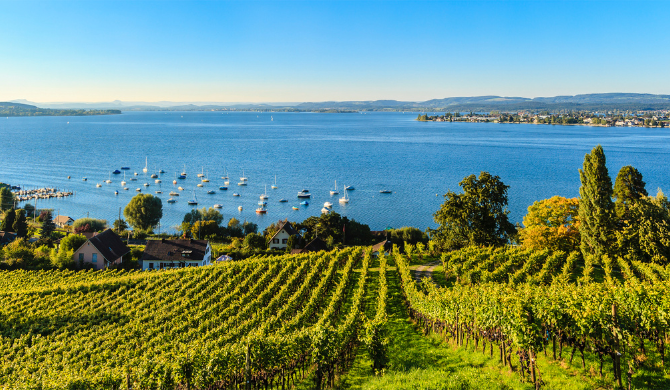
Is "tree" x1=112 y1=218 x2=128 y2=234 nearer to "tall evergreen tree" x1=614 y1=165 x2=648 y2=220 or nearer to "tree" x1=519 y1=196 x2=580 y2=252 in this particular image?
"tree" x1=519 y1=196 x2=580 y2=252

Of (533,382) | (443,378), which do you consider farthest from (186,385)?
(533,382)

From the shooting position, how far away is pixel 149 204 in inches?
2474

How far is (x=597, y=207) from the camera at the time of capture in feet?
104

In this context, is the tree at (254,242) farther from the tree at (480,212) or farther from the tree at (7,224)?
the tree at (7,224)

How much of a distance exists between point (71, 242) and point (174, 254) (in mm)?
11186

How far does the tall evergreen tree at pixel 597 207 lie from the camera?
103ft

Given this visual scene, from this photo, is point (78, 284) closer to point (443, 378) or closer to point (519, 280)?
point (443, 378)

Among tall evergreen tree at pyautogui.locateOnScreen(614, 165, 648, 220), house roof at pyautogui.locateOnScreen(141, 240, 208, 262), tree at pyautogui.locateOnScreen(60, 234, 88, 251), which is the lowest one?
house roof at pyautogui.locateOnScreen(141, 240, 208, 262)

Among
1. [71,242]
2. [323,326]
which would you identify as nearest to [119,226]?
[71,242]

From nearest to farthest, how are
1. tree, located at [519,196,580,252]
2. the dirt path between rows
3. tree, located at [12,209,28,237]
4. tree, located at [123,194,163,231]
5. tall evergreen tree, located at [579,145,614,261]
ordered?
1. tall evergreen tree, located at [579,145,614,261]
2. the dirt path between rows
3. tree, located at [519,196,580,252]
4. tree, located at [12,209,28,237]
5. tree, located at [123,194,163,231]

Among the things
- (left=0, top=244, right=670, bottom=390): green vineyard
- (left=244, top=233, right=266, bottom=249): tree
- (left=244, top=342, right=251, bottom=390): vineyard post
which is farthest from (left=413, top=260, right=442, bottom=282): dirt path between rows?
(left=244, top=233, right=266, bottom=249): tree

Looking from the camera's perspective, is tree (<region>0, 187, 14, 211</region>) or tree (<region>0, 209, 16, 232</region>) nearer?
tree (<region>0, 209, 16, 232</region>)

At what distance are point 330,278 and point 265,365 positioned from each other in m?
16.4

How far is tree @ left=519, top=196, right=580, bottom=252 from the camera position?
117ft
